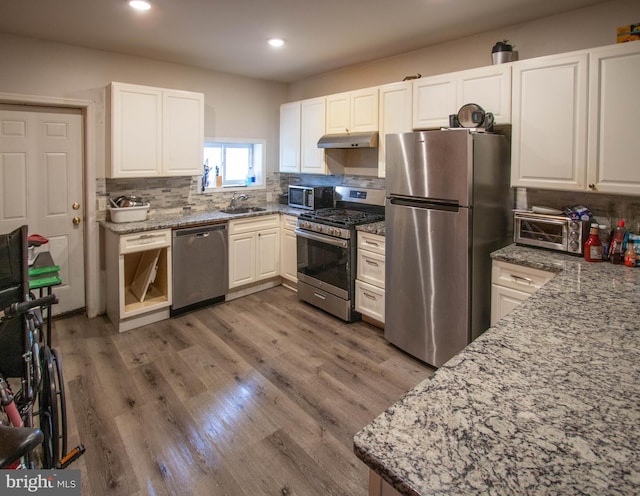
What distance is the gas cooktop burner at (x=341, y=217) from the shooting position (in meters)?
3.72

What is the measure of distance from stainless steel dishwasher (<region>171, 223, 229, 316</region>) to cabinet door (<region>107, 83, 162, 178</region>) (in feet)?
2.35

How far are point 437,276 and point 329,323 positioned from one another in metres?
1.34

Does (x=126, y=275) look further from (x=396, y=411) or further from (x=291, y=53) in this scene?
(x=396, y=411)

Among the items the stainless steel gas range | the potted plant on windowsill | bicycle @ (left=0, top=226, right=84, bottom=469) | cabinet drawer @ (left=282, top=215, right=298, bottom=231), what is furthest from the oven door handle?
bicycle @ (left=0, top=226, right=84, bottom=469)

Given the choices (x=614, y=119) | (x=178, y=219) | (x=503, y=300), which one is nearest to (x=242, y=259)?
(x=178, y=219)

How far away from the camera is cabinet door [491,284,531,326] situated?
2557 millimetres

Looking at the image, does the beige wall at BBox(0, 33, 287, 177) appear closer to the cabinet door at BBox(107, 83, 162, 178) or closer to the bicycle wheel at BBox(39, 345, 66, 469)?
the cabinet door at BBox(107, 83, 162, 178)

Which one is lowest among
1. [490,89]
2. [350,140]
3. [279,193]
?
[279,193]

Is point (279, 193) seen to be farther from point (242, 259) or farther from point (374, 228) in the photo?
point (374, 228)

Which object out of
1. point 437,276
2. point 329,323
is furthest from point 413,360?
point 329,323

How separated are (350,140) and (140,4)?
1.99 m

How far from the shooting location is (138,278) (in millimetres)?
4012

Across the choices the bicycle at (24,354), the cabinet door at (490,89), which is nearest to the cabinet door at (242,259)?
the bicycle at (24,354)

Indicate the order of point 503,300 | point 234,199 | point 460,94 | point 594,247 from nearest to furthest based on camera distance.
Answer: point 594,247 → point 503,300 → point 460,94 → point 234,199
